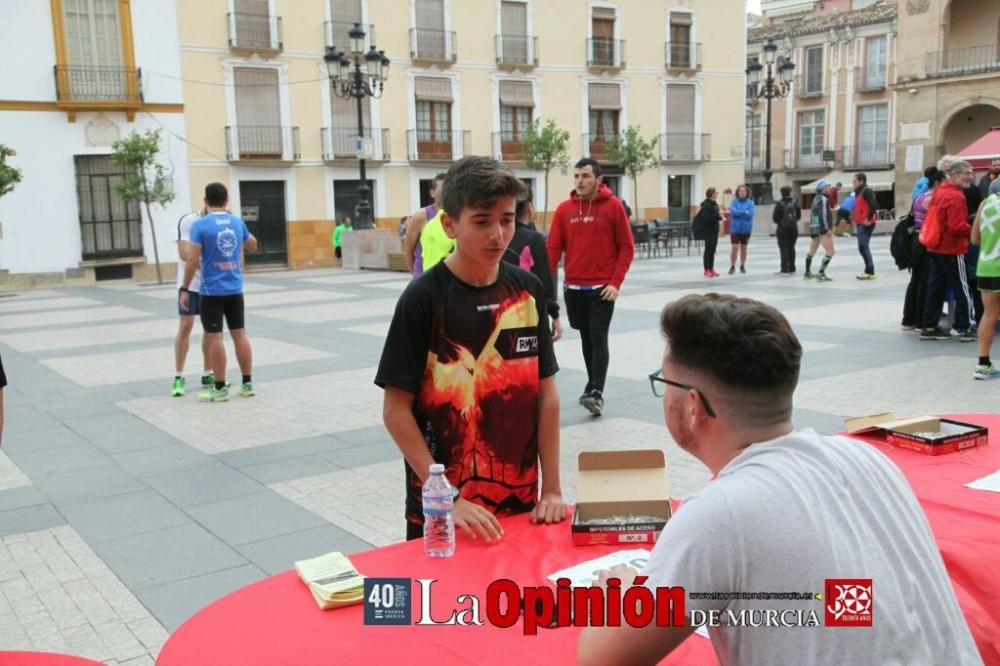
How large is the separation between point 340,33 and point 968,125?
22.2 meters

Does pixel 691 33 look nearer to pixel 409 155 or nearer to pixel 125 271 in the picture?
pixel 409 155

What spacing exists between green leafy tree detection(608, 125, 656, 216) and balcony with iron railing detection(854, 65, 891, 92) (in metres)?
15.7

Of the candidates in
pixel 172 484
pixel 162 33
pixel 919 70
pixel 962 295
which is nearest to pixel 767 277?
pixel 962 295

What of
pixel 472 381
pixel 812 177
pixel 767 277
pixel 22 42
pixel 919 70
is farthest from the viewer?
pixel 812 177

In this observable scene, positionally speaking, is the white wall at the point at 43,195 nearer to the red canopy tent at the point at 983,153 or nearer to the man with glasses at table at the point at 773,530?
the red canopy tent at the point at 983,153

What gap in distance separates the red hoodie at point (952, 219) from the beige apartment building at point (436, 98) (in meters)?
16.9

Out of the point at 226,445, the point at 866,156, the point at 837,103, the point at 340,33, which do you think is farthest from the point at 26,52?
the point at 866,156

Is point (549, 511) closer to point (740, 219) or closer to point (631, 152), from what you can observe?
point (740, 219)

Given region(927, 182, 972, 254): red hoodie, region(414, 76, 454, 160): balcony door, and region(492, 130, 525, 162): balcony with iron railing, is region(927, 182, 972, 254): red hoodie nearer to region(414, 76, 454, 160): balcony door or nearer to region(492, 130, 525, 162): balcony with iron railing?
region(414, 76, 454, 160): balcony door

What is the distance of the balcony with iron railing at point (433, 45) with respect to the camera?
94.2 ft

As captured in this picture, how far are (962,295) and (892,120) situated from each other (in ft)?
120

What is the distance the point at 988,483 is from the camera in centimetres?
283

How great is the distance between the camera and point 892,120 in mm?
42000

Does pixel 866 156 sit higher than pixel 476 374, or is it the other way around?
pixel 866 156
